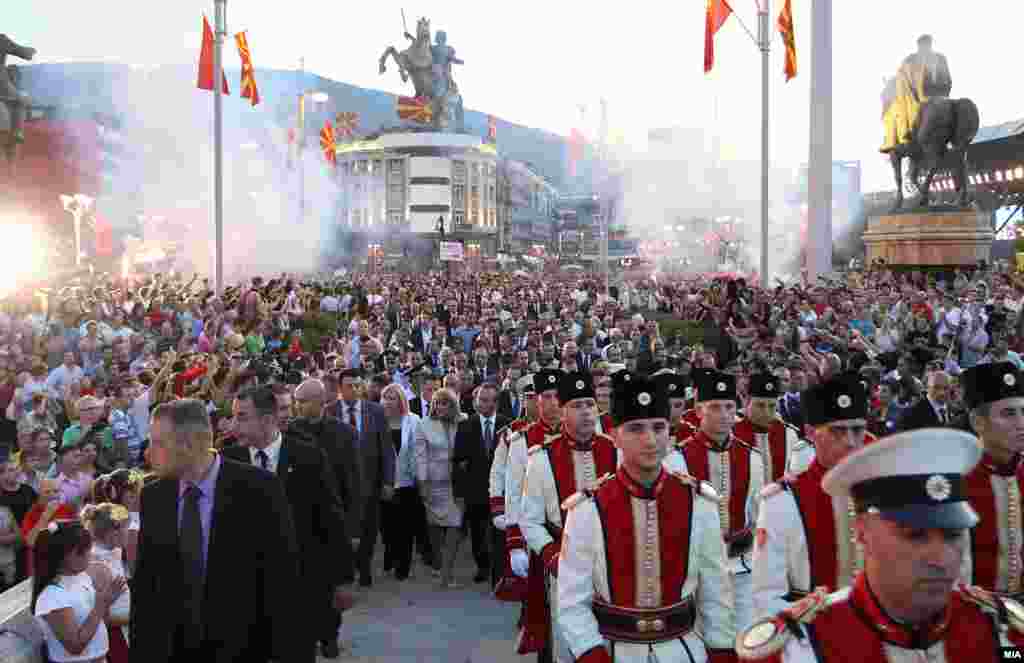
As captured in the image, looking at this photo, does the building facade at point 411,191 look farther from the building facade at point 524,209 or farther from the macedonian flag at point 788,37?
the macedonian flag at point 788,37

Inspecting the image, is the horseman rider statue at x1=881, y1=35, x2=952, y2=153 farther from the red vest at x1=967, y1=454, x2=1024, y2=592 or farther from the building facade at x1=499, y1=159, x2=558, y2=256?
the building facade at x1=499, y1=159, x2=558, y2=256

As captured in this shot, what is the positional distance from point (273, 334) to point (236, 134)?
2934 inches

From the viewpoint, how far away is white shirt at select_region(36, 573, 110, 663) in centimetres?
464

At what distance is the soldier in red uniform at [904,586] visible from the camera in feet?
7.68

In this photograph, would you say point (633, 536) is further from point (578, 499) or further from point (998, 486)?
point (998, 486)

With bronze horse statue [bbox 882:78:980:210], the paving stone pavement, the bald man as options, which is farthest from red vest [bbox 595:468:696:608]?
bronze horse statue [bbox 882:78:980:210]

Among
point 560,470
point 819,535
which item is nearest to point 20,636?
point 560,470

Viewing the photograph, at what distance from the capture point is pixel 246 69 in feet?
88.4

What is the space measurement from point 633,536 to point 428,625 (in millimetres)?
4474

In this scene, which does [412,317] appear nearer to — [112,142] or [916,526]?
[916,526]

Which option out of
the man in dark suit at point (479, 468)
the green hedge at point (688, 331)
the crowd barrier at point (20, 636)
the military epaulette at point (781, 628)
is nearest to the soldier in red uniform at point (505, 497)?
the man in dark suit at point (479, 468)

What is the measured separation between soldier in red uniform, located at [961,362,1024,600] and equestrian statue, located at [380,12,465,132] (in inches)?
3631

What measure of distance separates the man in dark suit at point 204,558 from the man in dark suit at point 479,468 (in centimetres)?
499

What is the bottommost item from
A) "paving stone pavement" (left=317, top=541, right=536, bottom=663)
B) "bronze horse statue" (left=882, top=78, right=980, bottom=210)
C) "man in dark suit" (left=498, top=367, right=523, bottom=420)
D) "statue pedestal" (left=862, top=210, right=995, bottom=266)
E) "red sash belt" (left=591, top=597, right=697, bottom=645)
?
"paving stone pavement" (left=317, top=541, right=536, bottom=663)
